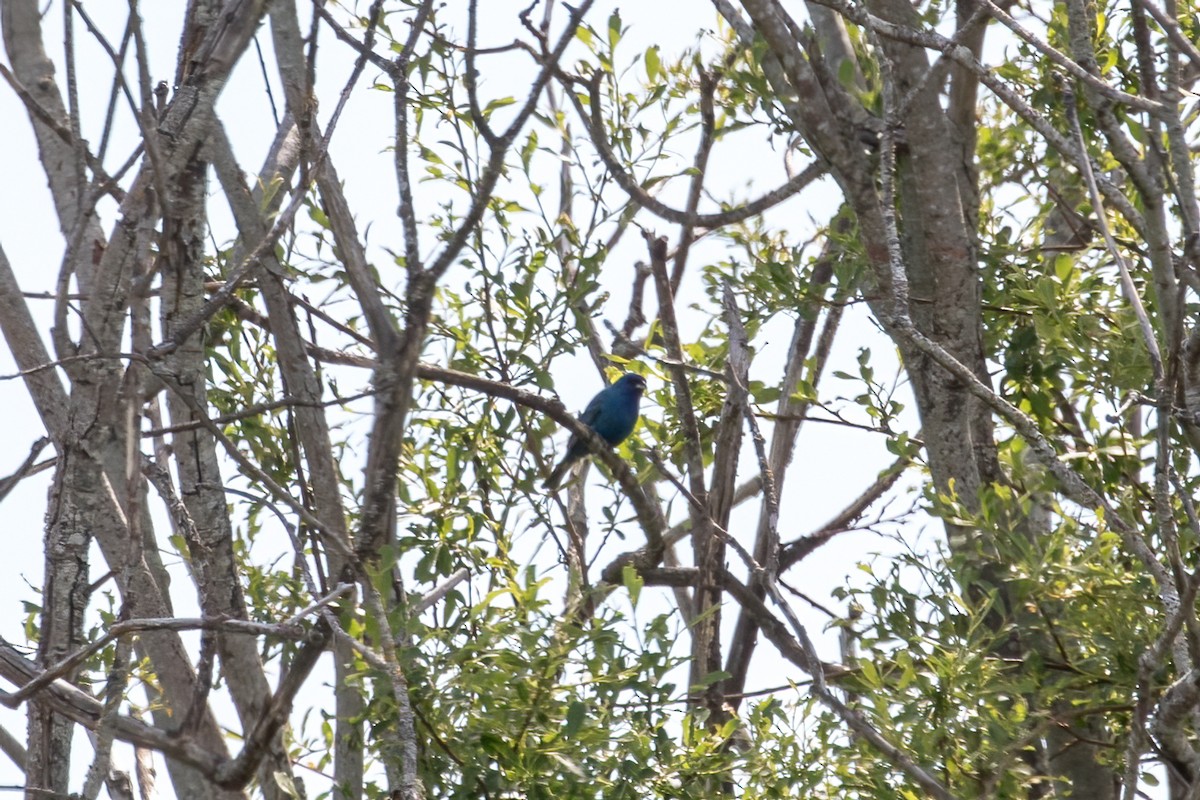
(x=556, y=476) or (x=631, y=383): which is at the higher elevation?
(x=631, y=383)

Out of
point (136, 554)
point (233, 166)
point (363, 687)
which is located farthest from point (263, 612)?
point (136, 554)

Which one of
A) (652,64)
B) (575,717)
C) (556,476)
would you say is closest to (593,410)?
(556,476)

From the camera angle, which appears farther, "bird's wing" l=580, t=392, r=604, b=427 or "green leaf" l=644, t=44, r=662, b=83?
"bird's wing" l=580, t=392, r=604, b=427

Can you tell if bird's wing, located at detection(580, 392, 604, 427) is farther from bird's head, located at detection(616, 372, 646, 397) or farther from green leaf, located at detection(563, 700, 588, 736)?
green leaf, located at detection(563, 700, 588, 736)

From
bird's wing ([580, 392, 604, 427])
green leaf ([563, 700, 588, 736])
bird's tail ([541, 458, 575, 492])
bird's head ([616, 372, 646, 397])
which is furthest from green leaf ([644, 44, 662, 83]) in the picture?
bird's wing ([580, 392, 604, 427])

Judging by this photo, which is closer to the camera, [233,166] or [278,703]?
[278,703]

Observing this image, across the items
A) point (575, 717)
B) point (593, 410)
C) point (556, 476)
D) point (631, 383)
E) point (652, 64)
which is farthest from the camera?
point (593, 410)

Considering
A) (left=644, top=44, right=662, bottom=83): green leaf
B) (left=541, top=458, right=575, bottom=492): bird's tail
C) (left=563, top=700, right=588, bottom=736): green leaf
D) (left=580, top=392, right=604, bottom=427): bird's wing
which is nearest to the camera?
(left=563, top=700, right=588, bottom=736): green leaf

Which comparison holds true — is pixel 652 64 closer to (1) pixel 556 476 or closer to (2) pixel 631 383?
(1) pixel 556 476

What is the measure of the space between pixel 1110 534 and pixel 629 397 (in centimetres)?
471

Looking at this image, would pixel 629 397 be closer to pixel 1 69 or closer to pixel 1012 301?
pixel 1012 301

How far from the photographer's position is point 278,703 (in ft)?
8.71

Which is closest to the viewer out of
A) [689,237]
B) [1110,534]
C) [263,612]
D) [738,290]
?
[1110,534]

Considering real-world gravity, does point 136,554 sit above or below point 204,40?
below
